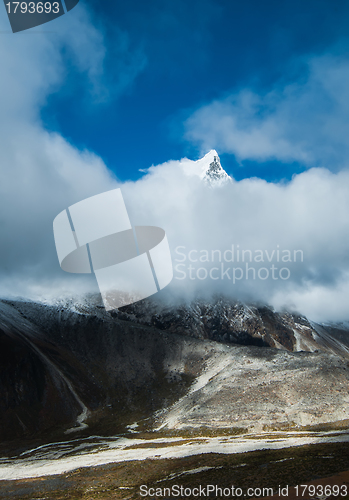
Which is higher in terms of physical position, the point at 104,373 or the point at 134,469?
the point at 104,373

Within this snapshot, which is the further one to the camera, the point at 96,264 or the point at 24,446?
the point at 96,264

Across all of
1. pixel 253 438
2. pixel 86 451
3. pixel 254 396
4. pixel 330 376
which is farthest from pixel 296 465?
pixel 330 376

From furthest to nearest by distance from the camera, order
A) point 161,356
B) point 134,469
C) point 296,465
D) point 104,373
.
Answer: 1. point 161,356
2. point 104,373
3. point 134,469
4. point 296,465

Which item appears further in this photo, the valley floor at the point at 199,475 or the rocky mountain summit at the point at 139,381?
the rocky mountain summit at the point at 139,381

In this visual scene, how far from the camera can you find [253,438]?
8156 cm

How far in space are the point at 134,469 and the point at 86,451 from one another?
1210 inches

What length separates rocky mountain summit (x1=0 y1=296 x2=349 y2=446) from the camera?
102 m

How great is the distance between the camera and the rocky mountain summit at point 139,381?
102 m

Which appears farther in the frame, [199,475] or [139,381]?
[139,381]

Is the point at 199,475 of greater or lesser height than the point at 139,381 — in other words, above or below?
below

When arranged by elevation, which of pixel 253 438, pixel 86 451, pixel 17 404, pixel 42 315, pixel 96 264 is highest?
pixel 96 264

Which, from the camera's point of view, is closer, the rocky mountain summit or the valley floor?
the valley floor

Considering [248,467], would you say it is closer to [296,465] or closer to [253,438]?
[296,465]

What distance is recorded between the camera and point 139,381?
506 feet
